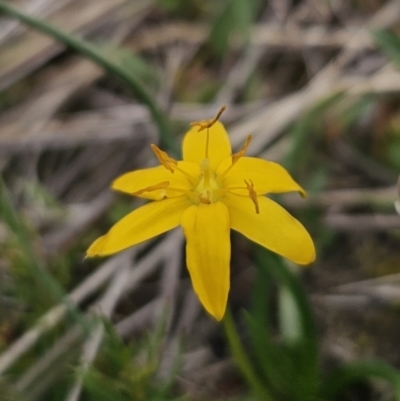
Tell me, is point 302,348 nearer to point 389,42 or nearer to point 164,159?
point 164,159

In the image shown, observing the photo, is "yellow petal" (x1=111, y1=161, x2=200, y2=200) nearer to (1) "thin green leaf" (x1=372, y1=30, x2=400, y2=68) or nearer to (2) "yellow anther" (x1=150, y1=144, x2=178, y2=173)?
(2) "yellow anther" (x1=150, y1=144, x2=178, y2=173)

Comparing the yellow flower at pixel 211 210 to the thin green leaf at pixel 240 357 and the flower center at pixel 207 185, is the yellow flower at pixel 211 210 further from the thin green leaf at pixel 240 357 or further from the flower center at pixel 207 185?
the thin green leaf at pixel 240 357

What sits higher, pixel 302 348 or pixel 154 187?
pixel 154 187

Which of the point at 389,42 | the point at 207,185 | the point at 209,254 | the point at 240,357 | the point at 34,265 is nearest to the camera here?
the point at 209,254

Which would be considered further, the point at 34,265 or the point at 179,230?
the point at 179,230

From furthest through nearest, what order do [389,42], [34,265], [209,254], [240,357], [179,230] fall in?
[179,230] → [389,42] → [34,265] → [240,357] → [209,254]

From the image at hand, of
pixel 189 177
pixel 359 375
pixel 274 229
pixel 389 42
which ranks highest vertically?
pixel 389 42

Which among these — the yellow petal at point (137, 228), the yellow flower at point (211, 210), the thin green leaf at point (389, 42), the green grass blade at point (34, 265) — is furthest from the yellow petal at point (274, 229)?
the thin green leaf at point (389, 42)

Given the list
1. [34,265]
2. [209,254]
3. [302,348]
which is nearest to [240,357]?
[302,348]

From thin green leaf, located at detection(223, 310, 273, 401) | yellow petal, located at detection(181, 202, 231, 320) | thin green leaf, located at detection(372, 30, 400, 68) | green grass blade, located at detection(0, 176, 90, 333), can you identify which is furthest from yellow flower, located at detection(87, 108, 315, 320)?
thin green leaf, located at detection(372, 30, 400, 68)
